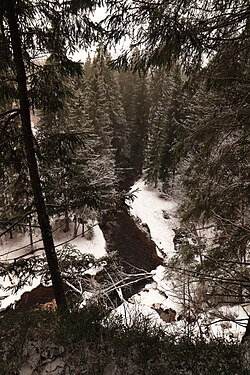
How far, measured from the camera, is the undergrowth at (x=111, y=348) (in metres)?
3.12

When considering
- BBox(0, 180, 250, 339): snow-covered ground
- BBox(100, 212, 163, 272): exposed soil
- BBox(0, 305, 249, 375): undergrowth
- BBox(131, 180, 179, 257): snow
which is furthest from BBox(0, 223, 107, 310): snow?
BBox(0, 305, 249, 375): undergrowth

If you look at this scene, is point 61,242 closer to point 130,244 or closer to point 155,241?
point 130,244

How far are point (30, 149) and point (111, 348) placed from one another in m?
2.90

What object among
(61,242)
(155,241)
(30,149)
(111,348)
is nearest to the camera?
(111,348)

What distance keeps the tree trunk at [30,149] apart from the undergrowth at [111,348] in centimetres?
58

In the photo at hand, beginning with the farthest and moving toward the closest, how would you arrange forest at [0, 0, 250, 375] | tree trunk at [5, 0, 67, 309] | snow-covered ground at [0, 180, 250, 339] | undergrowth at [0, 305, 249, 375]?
snow-covered ground at [0, 180, 250, 339], tree trunk at [5, 0, 67, 309], undergrowth at [0, 305, 249, 375], forest at [0, 0, 250, 375]

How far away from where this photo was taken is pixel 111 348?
11.5 feet

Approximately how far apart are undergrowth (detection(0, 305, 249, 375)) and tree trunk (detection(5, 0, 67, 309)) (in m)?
0.58

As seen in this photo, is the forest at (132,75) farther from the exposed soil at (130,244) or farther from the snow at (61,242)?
the snow at (61,242)

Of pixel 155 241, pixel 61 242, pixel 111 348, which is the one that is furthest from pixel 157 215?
pixel 111 348

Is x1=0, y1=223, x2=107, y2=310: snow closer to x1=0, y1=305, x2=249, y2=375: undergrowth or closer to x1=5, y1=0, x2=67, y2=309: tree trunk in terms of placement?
x1=5, y1=0, x2=67, y2=309: tree trunk

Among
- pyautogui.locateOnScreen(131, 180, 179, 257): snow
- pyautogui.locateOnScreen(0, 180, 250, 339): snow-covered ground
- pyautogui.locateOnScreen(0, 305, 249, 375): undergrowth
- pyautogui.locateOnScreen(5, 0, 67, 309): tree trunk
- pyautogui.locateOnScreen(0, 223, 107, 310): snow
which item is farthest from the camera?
pyautogui.locateOnScreen(131, 180, 179, 257): snow

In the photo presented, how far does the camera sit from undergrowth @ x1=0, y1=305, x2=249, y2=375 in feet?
10.2

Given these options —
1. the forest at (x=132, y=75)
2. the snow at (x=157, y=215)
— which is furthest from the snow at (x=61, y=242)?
the forest at (x=132, y=75)
